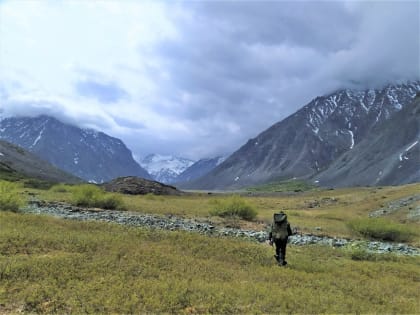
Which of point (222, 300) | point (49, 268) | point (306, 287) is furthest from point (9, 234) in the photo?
point (306, 287)

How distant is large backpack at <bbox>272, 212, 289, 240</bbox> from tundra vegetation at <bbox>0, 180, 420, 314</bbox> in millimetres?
1494

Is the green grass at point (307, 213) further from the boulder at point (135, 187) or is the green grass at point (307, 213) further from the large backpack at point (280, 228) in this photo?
the boulder at point (135, 187)

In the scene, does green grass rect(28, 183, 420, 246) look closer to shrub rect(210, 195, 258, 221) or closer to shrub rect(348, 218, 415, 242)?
shrub rect(348, 218, 415, 242)

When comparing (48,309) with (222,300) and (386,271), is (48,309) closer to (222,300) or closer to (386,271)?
(222,300)

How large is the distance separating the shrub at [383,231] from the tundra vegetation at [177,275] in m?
11.3

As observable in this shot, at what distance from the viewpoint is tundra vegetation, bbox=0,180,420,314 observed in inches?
541

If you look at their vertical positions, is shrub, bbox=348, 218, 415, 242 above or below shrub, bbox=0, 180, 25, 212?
below

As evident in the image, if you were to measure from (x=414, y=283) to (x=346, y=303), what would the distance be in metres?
6.51

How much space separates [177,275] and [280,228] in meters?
6.16

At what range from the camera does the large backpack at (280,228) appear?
20.6 meters

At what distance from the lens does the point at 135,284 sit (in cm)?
1503

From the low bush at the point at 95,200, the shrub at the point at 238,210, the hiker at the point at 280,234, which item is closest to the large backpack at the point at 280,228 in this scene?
the hiker at the point at 280,234

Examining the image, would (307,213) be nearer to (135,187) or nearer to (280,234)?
(280,234)

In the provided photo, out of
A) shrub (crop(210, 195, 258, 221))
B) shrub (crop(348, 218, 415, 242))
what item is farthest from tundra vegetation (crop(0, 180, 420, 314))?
shrub (crop(210, 195, 258, 221))
